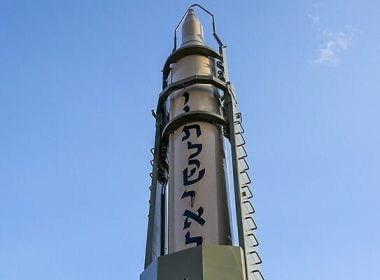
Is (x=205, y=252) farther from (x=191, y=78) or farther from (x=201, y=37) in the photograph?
(x=201, y=37)

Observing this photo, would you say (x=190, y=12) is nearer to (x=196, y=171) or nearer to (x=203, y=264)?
(x=196, y=171)

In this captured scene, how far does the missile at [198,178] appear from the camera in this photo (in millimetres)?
9938

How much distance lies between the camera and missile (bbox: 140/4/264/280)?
9.94 metres

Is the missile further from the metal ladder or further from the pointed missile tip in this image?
the pointed missile tip

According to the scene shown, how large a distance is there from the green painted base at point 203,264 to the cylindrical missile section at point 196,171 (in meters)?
0.68

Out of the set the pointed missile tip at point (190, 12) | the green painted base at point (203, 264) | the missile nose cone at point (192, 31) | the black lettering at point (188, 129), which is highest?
the pointed missile tip at point (190, 12)

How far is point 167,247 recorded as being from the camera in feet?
38.0

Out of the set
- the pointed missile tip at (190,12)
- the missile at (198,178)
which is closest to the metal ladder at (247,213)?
the missile at (198,178)

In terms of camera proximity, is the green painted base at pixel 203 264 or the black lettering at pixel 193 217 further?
the black lettering at pixel 193 217

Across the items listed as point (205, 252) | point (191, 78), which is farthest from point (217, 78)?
point (205, 252)

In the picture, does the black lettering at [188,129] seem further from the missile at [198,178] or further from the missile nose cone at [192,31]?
the missile nose cone at [192,31]

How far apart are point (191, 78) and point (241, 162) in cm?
233

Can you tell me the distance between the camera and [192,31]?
→ 591 inches

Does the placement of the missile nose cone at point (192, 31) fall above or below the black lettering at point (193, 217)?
above
